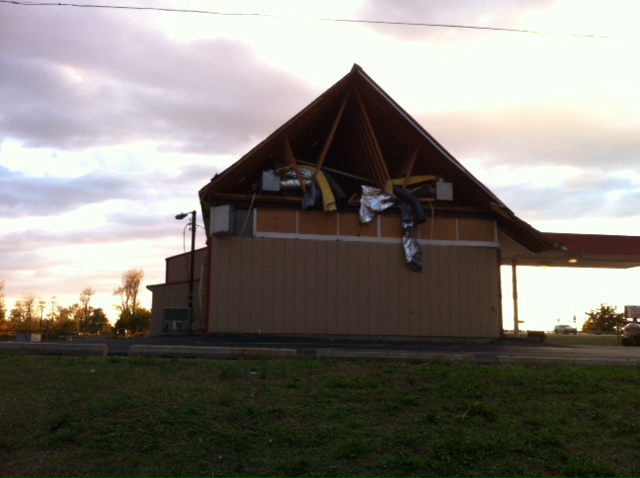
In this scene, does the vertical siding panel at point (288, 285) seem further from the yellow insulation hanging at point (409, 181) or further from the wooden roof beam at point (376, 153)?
the wooden roof beam at point (376, 153)

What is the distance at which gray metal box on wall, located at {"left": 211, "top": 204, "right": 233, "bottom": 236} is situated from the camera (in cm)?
1997

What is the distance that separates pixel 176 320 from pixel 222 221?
18.9 feet

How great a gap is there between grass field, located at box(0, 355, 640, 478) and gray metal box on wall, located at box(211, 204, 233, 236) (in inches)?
374

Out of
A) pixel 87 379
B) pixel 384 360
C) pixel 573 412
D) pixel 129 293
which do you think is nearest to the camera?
pixel 573 412

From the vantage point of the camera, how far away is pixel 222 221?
20078mm

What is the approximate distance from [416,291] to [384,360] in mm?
9978

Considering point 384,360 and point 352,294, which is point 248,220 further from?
point 384,360

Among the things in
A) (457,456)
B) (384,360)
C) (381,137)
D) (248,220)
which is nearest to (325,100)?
(381,137)

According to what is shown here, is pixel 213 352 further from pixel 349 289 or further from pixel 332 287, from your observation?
pixel 349 289

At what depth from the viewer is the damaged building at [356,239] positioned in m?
20.1

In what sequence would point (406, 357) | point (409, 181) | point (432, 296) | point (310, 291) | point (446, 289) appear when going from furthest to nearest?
point (409, 181), point (446, 289), point (432, 296), point (310, 291), point (406, 357)

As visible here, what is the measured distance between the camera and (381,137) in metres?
23.2

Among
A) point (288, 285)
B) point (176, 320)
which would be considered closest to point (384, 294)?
point (288, 285)

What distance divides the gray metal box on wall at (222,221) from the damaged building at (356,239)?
0.11 feet
